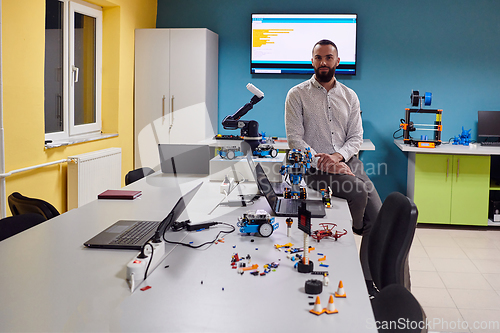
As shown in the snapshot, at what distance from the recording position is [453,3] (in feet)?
16.6

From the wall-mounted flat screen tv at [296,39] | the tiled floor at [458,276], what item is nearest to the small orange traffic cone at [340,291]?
the tiled floor at [458,276]

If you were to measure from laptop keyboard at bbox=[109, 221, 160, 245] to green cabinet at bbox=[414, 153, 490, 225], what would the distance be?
351cm

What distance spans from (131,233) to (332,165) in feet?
4.86

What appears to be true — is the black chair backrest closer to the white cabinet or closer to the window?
the window

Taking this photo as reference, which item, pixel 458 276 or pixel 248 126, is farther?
pixel 458 276

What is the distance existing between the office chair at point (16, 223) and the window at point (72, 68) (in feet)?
6.45

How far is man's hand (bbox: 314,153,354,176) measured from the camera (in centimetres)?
289

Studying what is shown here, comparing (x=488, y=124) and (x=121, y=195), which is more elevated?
(x=488, y=124)

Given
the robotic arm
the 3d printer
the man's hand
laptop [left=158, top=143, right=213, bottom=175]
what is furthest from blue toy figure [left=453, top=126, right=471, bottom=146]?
laptop [left=158, top=143, right=213, bottom=175]

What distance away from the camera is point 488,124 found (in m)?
4.96

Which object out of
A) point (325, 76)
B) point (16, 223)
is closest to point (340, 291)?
point (16, 223)

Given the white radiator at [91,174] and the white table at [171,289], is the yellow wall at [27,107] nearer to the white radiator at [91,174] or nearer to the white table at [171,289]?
the white radiator at [91,174]

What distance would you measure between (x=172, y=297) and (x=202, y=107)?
151 inches

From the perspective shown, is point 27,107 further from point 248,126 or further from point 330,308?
point 330,308
